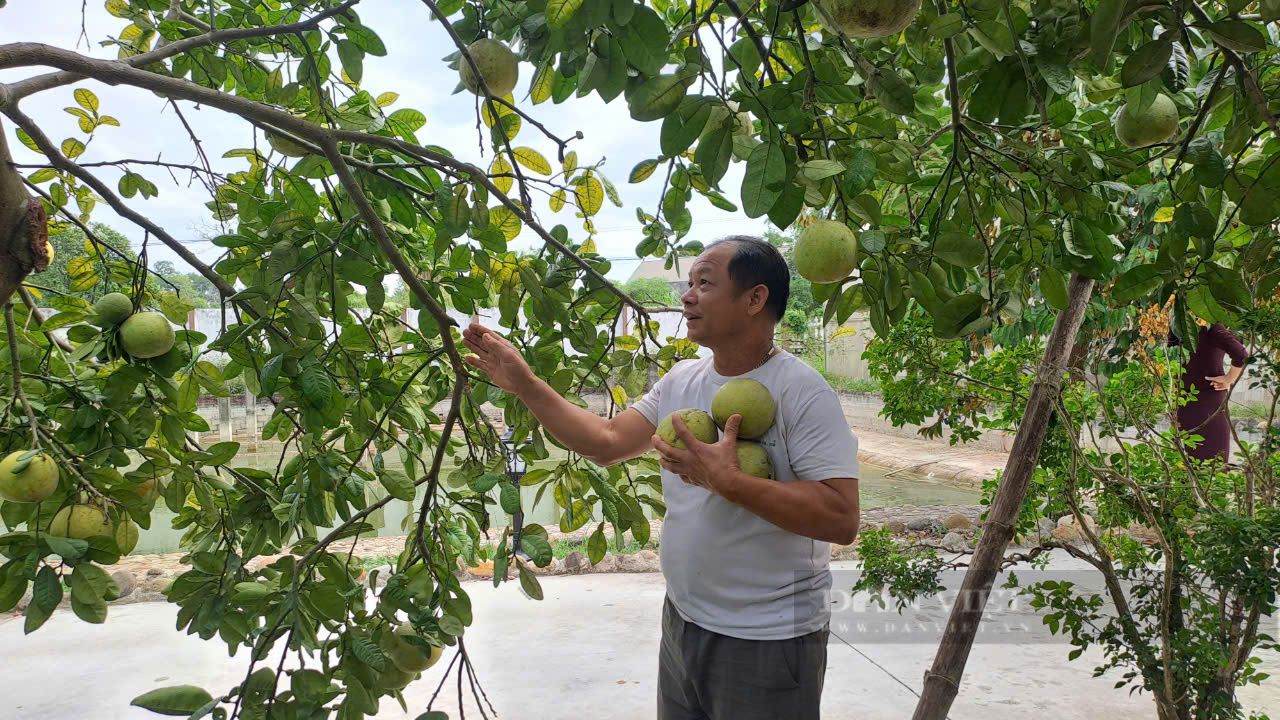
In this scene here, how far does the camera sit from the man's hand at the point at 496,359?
167 cm

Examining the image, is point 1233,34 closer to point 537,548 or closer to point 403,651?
point 537,548

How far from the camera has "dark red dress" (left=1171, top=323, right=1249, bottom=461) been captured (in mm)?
2875

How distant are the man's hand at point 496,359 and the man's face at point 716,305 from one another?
0.35 meters

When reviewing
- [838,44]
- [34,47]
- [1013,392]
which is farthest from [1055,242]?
[34,47]

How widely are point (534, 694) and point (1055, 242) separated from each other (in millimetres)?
2768

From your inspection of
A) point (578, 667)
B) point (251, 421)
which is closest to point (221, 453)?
point (578, 667)

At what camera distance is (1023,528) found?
241 centimetres

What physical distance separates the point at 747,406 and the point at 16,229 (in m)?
1.22

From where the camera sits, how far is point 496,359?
1.68 metres

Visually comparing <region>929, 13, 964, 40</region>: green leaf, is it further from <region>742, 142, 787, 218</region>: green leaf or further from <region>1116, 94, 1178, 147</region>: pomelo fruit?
<region>1116, 94, 1178, 147</region>: pomelo fruit

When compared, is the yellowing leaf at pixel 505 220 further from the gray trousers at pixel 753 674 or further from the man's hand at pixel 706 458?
the gray trousers at pixel 753 674

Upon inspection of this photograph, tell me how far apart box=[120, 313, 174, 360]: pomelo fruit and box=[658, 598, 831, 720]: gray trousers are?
111cm

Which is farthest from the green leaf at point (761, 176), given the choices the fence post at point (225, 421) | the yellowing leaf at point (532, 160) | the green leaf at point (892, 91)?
the fence post at point (225, 421)

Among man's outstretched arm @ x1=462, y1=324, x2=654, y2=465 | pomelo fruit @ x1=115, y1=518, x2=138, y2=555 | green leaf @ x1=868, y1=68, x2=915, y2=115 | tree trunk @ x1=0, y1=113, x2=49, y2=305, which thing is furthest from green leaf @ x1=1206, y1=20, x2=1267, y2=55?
pomelo fruit @ x1=115, y1=518, x2=138, y2=555
